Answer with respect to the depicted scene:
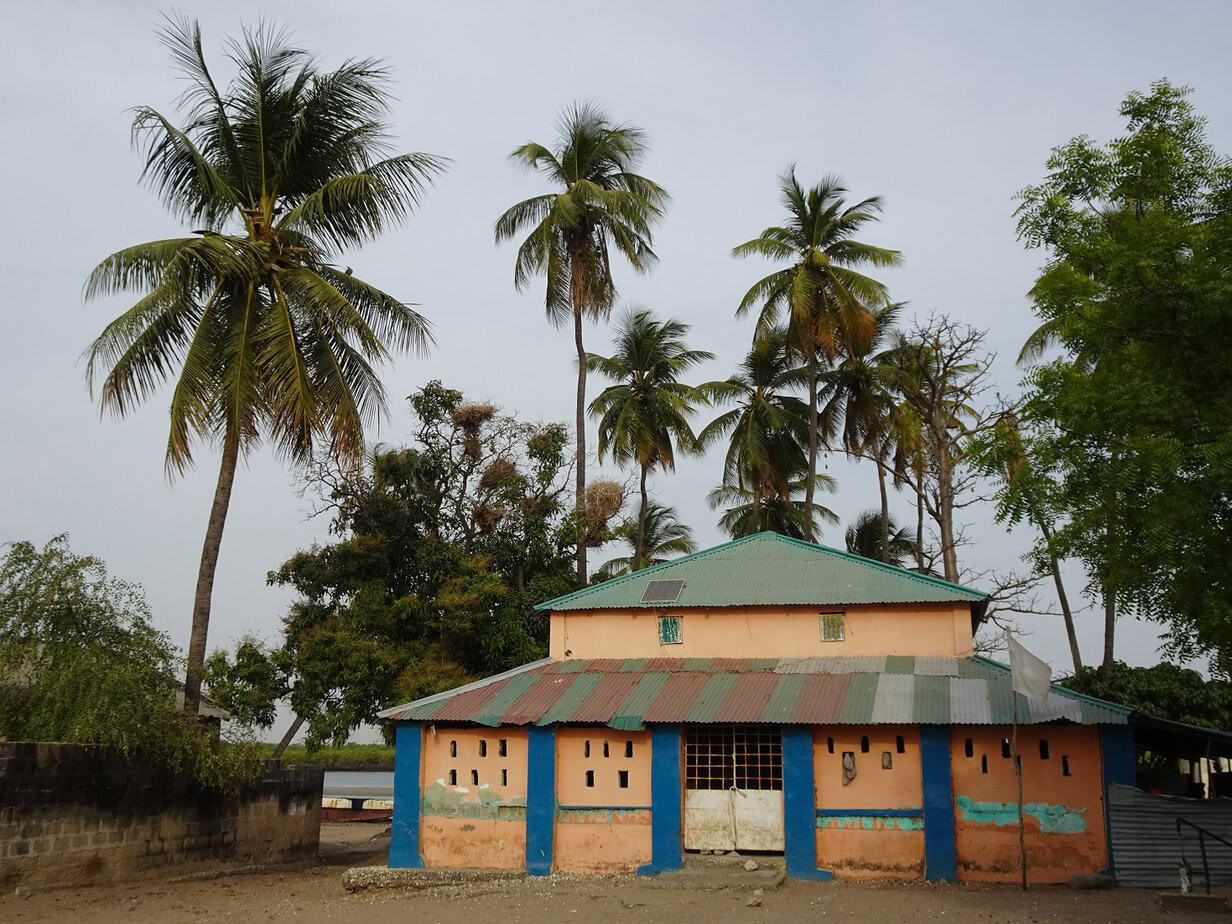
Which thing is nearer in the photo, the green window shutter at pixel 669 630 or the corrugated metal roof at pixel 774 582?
the corrugated metal roof at pixel 774 582

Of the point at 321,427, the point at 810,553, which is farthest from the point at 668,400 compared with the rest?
the point at 321,427

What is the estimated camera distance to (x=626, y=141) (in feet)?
101

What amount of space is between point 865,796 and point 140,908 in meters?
11.7

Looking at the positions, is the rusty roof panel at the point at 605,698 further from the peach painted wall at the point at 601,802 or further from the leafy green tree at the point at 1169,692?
the leafy green tree at the point at 1169,692

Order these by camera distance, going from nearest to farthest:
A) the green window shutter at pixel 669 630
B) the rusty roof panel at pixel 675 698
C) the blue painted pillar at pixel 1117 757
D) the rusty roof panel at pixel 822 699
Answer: the blue painted pillar at pixel 1117 757
the rusty roof panel at pixel 822 699
the rusty roof panel at pixel 675 698
the green window shutter at pixel 669 630

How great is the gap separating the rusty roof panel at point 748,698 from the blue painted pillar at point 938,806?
9.13ft

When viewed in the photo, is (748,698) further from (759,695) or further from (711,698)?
(711,698)

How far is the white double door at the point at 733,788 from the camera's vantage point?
17891 millimetres

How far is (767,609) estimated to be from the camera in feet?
67.4

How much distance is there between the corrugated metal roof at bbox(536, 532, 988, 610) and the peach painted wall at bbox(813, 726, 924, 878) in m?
3.13

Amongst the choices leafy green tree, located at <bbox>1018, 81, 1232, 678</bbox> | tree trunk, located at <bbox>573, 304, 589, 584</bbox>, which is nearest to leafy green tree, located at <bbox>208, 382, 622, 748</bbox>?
tree trunk, located at <bbox>573, 304, 589, 584</bbox>

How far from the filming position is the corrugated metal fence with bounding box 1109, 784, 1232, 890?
15758 mm

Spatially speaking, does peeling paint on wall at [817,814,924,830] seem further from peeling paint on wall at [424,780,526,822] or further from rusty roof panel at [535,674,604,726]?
peeling paint on wall at [424,780,526,822]

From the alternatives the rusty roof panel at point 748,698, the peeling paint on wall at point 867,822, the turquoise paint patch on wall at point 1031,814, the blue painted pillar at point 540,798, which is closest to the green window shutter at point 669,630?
the rusty roof panel at point 748,698
